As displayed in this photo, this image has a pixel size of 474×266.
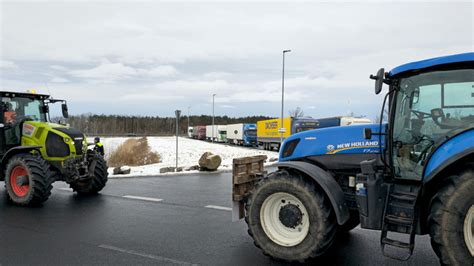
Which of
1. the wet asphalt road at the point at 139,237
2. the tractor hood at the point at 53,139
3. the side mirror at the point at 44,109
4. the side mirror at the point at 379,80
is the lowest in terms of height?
the wet asphalt road at the point at 139,237

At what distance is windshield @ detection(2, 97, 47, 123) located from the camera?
9.66 m

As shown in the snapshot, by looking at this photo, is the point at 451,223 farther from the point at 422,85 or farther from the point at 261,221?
the point at 261,221

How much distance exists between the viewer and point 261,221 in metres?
5.18

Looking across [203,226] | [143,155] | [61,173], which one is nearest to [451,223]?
[203,226]

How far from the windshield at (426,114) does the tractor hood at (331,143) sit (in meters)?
0.31

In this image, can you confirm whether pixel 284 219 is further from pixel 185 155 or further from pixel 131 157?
pixel 185 155

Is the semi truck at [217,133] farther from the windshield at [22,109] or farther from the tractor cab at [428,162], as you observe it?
the tractor cab at [428,162]

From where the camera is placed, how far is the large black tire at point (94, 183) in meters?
10.1

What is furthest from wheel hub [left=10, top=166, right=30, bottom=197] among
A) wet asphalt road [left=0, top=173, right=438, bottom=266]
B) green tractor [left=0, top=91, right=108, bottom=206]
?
wet asphalt road [left=0, top=173, right=438, bottom=266]

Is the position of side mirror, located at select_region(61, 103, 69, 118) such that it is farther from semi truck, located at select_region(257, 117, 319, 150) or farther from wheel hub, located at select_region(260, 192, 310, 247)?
semi truck, located at select_region(257, 117, 319, 150)

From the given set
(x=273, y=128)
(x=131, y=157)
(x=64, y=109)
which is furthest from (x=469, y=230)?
(x=273, y=128)

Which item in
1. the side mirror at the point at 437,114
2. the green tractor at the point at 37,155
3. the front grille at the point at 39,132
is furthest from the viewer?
the front grille at the point at 39,132

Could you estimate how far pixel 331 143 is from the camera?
5.19 m

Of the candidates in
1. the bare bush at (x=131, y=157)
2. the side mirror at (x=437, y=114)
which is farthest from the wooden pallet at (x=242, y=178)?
the bare bush at (x=131, y=157)
